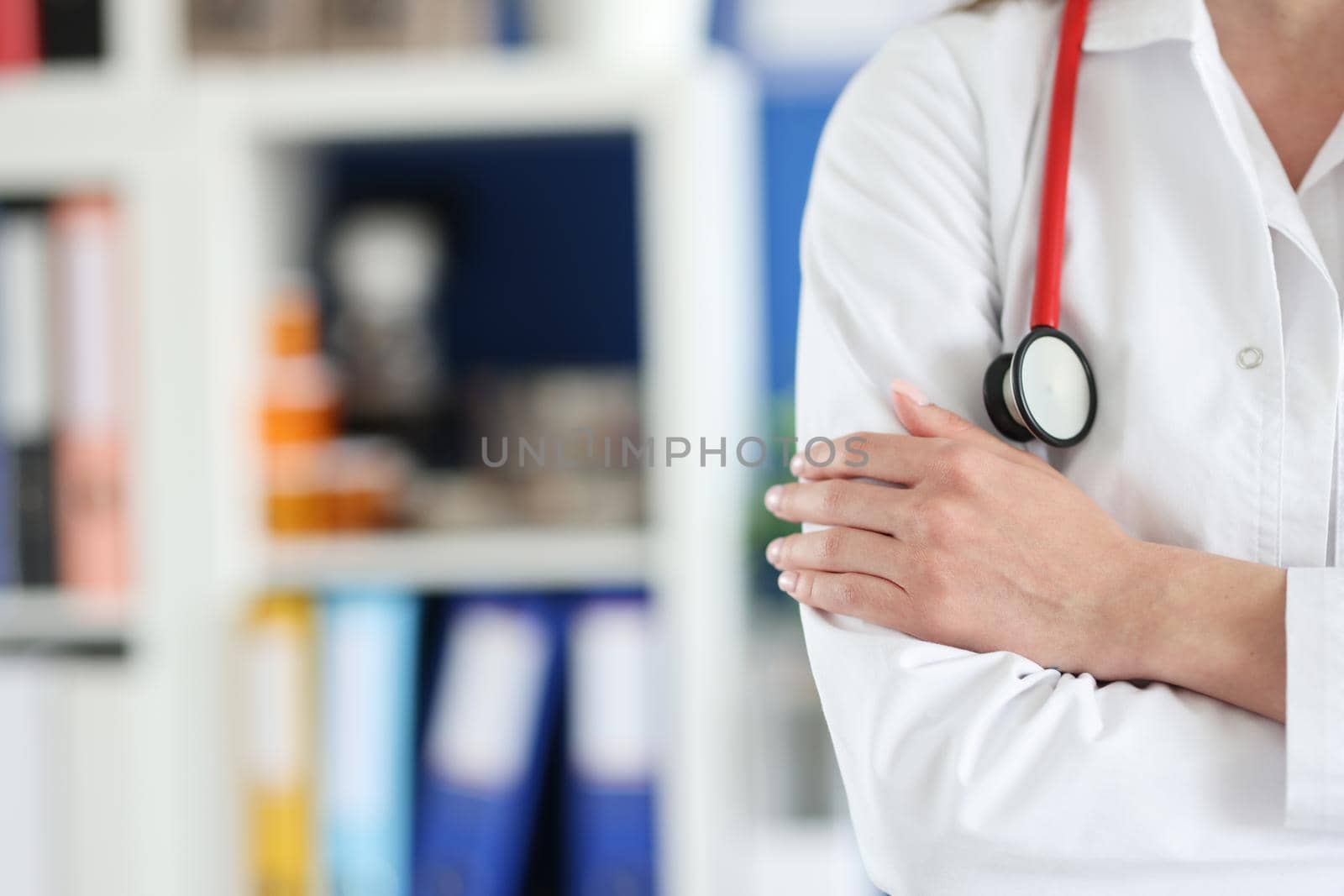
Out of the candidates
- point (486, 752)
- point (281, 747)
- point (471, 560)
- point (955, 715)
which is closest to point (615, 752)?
point (486, 752)

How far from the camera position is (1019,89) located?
2.33 feet

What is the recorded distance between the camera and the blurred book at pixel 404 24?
138 cm

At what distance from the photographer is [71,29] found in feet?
4.79

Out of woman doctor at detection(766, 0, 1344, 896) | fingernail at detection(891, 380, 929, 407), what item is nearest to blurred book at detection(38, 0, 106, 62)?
woman doctor at detection(766, 0, 1344, 896)

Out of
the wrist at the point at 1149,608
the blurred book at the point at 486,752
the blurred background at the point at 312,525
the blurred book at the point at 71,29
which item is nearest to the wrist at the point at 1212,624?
the wrist at the point at 1149,608

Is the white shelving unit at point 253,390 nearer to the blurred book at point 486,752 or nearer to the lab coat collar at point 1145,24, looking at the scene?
the blurred book at point 486,752

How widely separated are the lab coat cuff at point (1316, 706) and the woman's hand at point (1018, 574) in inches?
0.6

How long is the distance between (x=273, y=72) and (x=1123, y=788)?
3.85 feet

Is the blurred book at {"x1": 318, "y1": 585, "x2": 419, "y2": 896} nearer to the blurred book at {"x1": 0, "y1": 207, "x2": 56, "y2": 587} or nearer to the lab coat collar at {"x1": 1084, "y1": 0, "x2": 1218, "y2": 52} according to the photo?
the blurred book at {"x1": 0, "y1": 207, "x2": 56, "y2": 587}

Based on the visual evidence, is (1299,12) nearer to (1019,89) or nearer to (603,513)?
(1019,89)

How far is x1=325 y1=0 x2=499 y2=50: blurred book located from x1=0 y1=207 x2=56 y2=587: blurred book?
41 centimetres

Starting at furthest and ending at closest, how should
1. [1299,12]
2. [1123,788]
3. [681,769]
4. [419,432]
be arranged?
[419,432]
[681,769]
[1299,12]
[1123,788]

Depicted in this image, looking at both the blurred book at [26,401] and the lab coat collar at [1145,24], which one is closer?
the lab coat collar at [1145,24]

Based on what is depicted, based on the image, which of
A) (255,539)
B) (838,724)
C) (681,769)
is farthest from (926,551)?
(255,539)
